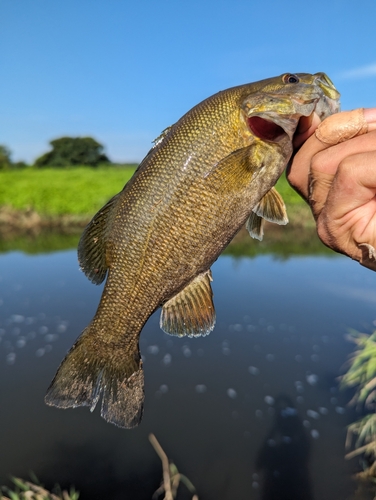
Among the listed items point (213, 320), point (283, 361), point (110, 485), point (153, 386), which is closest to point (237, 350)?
point (283, 361)

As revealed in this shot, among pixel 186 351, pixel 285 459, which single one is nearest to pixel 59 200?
pixel 186 351

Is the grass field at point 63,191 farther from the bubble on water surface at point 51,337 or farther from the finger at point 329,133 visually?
the finger at point 329,133

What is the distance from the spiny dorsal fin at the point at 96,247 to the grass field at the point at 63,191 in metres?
23.7

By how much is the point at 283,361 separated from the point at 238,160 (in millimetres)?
8482

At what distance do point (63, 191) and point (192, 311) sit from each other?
1156 inches

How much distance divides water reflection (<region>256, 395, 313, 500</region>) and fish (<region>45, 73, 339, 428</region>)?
5.52 metres

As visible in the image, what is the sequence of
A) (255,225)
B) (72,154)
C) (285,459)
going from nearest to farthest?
(255,225) → (285,459) → (72,154)

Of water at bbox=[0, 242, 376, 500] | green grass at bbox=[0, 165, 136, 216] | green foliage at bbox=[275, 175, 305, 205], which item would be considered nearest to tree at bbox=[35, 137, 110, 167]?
green grass at bbox=[0, 165, 136, 216]

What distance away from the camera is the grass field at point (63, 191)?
26.5 meters

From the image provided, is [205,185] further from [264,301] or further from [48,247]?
[48,247]

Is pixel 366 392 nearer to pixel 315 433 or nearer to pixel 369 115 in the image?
pixel 315 433

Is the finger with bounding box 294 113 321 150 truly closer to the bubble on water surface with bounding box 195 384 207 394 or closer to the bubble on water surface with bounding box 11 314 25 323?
the bubble on water surface with bounding box 195 384 207 394

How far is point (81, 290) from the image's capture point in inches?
551

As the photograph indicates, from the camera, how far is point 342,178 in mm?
2012
